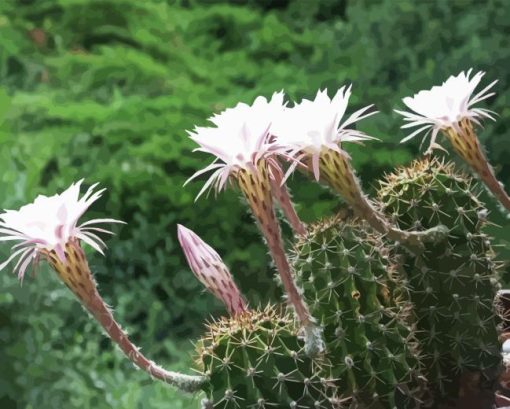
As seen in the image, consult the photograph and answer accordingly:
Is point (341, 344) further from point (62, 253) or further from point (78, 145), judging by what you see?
point (78, 145)

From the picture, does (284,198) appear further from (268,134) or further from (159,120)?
(159,120)

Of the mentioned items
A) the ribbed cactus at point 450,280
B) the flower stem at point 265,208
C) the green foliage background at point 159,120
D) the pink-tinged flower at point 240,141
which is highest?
the pink-tinged flower at point 240,141

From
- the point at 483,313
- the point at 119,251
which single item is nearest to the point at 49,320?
the point at 119,251

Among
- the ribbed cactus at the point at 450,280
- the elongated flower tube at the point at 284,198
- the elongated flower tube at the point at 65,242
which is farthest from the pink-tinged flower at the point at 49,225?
the ribbed cactus at the point at 450,280

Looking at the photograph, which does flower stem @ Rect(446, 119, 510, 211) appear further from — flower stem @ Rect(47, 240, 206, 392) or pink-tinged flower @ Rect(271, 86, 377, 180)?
flower stem @ Rect(47, 240, 206, 392)

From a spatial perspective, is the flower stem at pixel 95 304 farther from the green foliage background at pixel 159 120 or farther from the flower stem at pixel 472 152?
the green foliage background at pixel 159 120

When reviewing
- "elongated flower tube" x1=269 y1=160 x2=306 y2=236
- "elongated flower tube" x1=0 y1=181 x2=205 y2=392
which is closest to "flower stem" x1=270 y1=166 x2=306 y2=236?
"elongated flower tube" x1=269 y1=160 x2=306 y2=236

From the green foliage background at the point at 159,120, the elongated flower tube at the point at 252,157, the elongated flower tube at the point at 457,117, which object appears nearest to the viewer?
the elongated flower tube at the point at 252,157
